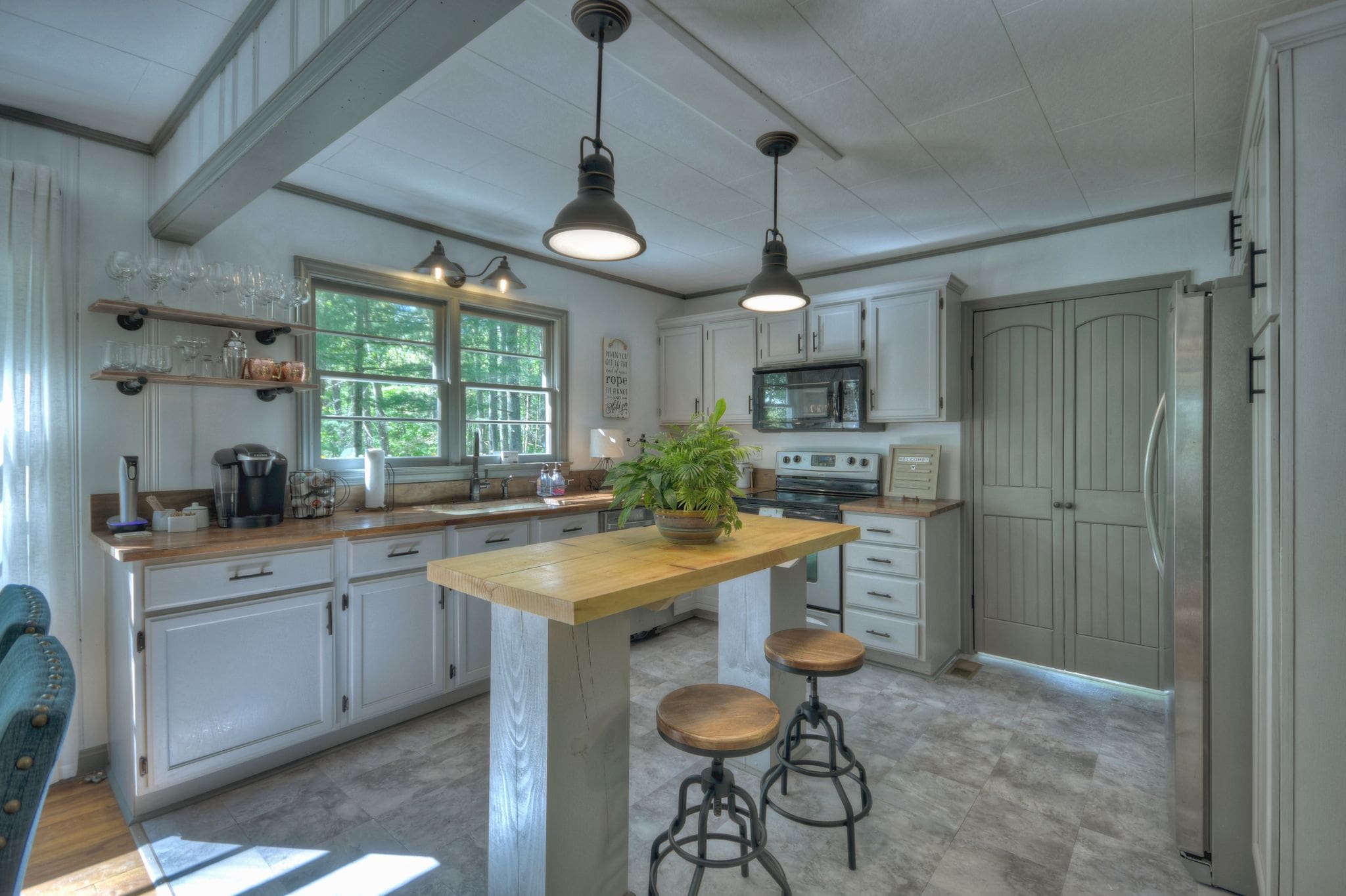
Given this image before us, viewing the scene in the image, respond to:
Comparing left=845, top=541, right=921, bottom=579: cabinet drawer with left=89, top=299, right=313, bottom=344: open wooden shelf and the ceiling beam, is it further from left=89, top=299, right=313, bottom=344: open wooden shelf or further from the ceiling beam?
left=89, top=299, right=313, bottom=344: open wooden shelf

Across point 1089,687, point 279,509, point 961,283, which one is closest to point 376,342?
point 279,509

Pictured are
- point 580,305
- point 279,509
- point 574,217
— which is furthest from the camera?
point 580,305

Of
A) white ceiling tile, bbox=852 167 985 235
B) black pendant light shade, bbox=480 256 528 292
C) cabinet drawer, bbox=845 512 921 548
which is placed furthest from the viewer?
black pendant light shade, bbox=480 256 528 292

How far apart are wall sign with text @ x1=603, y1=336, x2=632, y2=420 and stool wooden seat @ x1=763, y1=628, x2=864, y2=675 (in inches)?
108

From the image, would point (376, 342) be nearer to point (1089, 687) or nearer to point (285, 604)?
point (285, 604)

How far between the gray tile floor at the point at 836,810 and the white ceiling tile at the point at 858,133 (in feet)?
8.32

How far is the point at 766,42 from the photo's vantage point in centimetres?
190

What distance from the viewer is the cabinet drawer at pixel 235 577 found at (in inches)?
85.1

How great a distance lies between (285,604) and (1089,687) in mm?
3919

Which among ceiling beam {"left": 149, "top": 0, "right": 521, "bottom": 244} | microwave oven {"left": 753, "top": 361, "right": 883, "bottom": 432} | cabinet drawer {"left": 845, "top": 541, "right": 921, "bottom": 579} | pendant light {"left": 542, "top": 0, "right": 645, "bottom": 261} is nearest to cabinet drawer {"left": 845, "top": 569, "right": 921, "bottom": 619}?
cabinet drawer {"left": 845, "top": 541, "right": 921, "bottom": 579}

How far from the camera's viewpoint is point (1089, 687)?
132 inches

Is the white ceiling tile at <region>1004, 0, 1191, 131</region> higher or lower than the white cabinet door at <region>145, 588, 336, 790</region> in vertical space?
higher

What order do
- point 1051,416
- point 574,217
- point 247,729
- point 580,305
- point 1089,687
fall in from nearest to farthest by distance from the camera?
1. point 574,217
2. point 247,729
3. point 1089,687
4. point 1051,416
5. point 580,305

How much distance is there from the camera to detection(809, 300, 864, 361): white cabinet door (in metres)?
4.00
